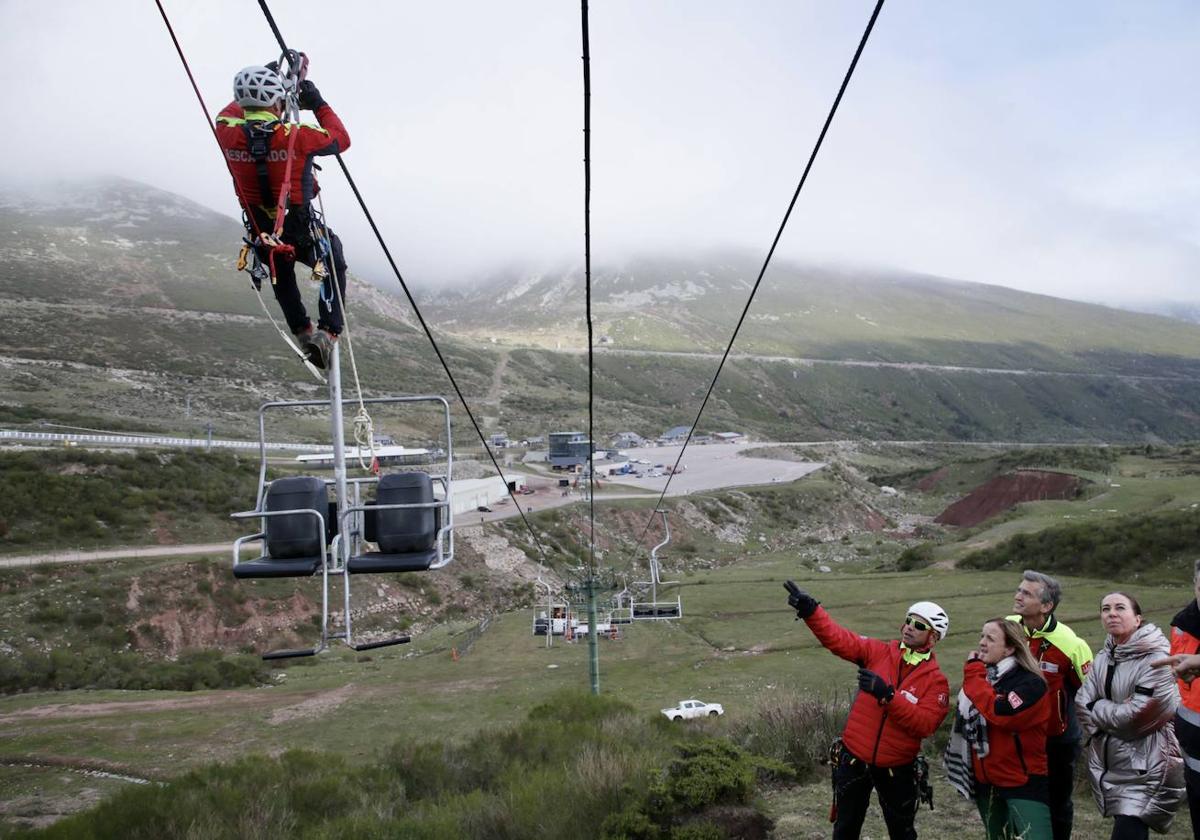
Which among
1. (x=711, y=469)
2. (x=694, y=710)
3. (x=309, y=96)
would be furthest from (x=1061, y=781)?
(x=711, y=469)

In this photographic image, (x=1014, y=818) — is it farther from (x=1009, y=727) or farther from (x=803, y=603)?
(x=803, y=603)

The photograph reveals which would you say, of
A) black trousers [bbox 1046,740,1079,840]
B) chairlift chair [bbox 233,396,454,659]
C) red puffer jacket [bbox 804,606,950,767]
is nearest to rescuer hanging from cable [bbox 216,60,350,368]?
chairlift chair [bbox 233,396,454,659]

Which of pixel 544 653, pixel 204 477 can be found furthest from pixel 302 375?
pixel 544 653

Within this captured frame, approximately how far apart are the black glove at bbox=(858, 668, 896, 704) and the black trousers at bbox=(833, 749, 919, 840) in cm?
51

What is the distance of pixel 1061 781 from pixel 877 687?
5.44 feet

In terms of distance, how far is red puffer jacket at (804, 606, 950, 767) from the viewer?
179 inches

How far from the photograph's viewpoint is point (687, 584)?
34.0m

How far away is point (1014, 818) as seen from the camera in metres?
4.59

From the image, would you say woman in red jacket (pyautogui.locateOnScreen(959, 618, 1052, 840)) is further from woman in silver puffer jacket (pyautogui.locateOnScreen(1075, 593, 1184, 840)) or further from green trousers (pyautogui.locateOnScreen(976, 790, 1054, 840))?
woman in silver puffer jacket (pyautogui.locateOnScreen(1075, 593, 1184, 840))

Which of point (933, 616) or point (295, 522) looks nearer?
point (933, 616)

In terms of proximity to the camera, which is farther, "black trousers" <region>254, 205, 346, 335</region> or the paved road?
the paved road

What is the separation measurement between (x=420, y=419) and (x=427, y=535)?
7462 cm

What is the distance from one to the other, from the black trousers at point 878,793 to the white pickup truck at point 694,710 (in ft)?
33.1

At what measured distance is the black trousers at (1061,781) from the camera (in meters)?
4.95
